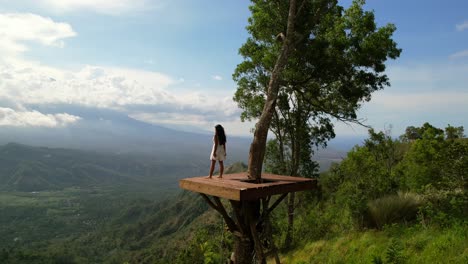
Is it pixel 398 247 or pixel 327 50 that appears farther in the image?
pixel 327 50

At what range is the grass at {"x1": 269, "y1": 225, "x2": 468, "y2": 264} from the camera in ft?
21.3

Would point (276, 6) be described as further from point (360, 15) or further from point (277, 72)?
point (277, 72)

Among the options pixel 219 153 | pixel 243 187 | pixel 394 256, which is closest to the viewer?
pixel 243 187

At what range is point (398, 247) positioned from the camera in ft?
23.2

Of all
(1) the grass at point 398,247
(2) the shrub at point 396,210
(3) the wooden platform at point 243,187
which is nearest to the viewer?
(3) the wooden platform at point 243,187

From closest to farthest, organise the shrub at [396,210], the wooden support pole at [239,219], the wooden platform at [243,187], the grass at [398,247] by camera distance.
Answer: the wooden platform at [243,187] → the grass at [398,247] → the wooden support pole at [239,219] → the shrub at [396,210]

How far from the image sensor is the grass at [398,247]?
6.50m

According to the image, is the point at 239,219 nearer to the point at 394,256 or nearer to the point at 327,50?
the point at 394,256

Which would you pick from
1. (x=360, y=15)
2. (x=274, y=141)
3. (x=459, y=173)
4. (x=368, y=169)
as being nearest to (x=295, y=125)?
(x=274, y=141)

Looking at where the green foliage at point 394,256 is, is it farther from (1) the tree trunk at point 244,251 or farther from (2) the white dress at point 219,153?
(2) the white dress at point 219,153

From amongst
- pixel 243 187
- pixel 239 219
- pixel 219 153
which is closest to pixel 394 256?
pixel 239 219

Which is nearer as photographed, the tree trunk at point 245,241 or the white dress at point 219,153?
the tree trunk at point 245,241

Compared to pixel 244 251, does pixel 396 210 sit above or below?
above

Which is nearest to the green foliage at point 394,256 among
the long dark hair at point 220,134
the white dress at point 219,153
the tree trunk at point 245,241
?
the tree trunk at point 245,241
